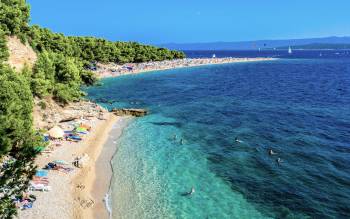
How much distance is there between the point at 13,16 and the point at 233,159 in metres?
47.2

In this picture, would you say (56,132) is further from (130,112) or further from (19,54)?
(19,54)

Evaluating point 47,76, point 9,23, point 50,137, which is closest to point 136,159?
point 50,137

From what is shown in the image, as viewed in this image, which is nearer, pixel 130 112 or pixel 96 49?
pixel 130 112

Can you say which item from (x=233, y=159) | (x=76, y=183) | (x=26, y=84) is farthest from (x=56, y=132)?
(x=233, y=159)

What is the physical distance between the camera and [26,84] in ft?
148

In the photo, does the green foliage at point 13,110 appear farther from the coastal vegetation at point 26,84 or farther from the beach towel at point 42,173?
the beach towel at point 42,173

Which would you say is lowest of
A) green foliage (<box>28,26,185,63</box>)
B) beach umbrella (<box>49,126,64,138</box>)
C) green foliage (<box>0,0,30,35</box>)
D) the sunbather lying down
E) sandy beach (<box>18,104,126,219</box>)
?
sandy beach (<box>18,104,126,219</box>)

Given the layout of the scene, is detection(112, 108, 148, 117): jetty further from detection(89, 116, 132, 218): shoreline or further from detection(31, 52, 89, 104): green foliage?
detection(31, 52, 89, 104): green foliage

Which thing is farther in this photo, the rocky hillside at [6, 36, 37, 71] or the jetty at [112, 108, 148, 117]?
the jetty at [112, 108, 148, 117]

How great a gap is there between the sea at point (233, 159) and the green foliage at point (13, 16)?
2110 centimetres

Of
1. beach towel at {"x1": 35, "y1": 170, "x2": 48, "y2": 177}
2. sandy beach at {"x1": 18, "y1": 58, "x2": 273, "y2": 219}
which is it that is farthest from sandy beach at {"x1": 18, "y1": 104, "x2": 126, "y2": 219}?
beach towel at {"x1": 35, "y1": 170, "x2": 48, "y2": 177}

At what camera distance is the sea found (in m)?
31.6

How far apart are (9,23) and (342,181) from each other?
57700 millimetres

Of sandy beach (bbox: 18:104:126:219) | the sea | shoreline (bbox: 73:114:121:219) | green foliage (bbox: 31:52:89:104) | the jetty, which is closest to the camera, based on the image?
sandy beach (bbox: 18:104:126:219)
